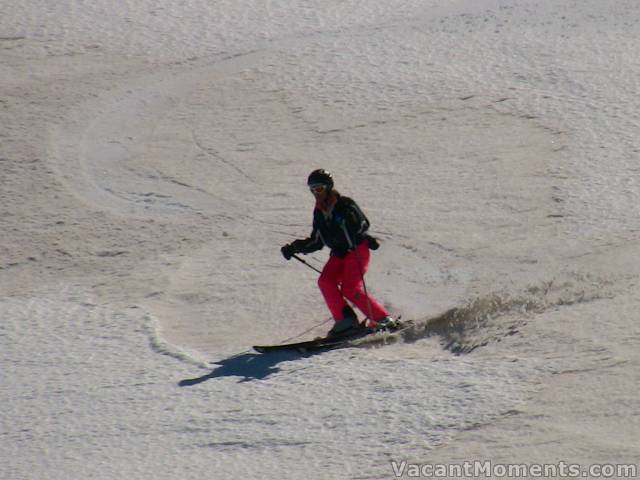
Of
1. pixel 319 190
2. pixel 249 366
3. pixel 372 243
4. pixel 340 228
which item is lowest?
pixel 249 366

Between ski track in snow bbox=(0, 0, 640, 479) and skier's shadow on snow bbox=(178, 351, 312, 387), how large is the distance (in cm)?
3

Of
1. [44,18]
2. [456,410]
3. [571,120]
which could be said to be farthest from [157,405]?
[44,18]

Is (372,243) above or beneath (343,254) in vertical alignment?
above

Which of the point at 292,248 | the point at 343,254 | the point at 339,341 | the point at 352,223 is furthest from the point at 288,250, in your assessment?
the point at 339,341

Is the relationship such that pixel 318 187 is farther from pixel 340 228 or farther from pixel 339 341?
pixel 339 341

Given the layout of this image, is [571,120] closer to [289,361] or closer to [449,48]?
[449,48]

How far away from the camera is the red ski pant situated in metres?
10.5

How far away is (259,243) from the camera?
13.1 m

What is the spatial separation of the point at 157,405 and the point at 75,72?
30.5ft

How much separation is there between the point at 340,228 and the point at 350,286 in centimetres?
51

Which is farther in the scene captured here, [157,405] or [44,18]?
[44,18]

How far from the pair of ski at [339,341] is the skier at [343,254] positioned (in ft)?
0.19

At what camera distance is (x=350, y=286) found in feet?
34.6

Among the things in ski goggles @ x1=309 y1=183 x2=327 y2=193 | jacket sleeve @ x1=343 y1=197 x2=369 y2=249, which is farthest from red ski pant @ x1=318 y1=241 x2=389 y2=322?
ski goggles @ x1=309 y1=183 x2=327 y2=193
